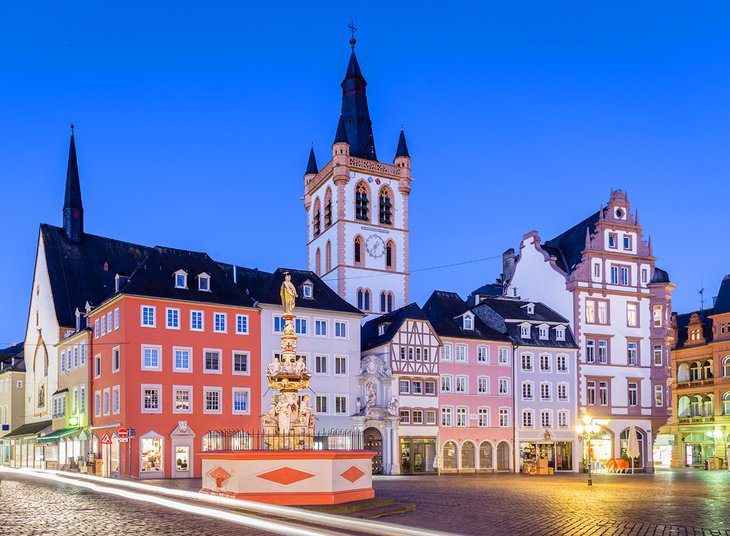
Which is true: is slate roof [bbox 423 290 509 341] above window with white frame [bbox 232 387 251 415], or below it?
above

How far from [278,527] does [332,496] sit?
23.3 feet

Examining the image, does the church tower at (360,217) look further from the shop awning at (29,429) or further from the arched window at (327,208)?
the shop awning at (29,429)

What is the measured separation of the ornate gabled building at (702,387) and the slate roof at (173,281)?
4188cm

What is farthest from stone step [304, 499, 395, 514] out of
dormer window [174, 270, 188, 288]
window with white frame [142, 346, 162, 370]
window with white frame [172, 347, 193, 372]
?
dormer window [174, 270, 188, 288]

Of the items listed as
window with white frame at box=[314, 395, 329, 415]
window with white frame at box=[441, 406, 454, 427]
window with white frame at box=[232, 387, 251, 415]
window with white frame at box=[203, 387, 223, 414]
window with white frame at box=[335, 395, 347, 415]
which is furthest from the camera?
window with white frame at box=[441, 406, 454, 427]

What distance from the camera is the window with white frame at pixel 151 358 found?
51.6 metres

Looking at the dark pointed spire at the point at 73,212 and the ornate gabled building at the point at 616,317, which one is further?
the dark pointed spire at the point at 73,212

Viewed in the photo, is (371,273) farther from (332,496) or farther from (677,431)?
(332,496)

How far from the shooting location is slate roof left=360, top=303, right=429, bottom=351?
198 feet

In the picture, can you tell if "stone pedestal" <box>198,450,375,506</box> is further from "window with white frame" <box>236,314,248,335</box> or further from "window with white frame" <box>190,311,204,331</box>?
"window with white frame" <box>236,314,248,335</box>

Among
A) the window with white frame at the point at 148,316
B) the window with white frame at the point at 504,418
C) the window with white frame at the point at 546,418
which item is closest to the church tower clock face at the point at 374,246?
the window with white frame at the point at 504,418

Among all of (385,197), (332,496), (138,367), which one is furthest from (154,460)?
(385,197)

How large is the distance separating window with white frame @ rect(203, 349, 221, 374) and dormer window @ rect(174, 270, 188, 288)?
4.24m

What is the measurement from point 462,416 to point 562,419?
818 centimetres
